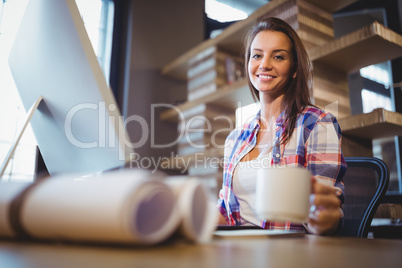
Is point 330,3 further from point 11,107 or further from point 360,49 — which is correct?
point 11,107

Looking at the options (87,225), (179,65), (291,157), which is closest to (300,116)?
(291,157)

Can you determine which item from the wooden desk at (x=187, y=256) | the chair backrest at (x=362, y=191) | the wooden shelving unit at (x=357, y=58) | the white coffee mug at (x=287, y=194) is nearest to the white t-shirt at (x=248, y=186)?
the chair backrest at (x=362, y=191)

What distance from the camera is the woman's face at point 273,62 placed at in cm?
141

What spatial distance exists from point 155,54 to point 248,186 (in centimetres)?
215

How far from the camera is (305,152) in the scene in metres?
1.18

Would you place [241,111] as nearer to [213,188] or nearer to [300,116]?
[213,188]

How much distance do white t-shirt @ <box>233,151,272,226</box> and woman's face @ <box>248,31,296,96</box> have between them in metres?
0.32

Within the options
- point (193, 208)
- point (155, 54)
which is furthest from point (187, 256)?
point (155, 54)

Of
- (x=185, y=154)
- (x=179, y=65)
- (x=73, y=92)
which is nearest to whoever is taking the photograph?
(x=73, y=92)

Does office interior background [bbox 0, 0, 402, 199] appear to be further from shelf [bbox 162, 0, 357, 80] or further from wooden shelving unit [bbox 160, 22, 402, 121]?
wooden shelving unit [bbox 160, 22, 402, 121]

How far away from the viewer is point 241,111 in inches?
105

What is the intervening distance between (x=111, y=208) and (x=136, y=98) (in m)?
2.69

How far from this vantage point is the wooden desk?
31 centimetres

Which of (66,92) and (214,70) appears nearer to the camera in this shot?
(66,92)
